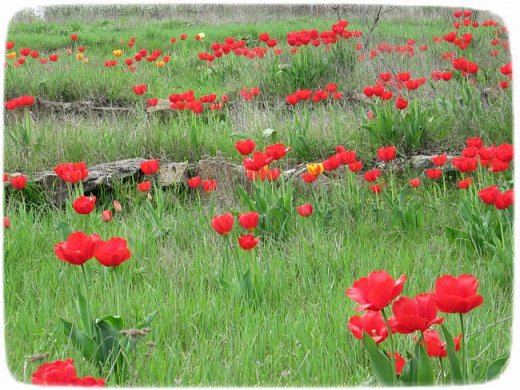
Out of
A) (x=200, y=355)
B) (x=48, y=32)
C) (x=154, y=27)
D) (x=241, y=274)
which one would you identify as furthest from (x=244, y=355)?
(x=154, y=27)

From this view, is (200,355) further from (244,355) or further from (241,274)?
(241,274)

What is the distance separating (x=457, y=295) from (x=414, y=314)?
6cm

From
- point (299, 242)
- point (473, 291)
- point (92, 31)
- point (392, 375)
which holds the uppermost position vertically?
point (92, 31)

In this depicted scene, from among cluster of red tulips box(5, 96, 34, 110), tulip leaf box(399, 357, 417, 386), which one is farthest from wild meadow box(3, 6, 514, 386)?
cluster of red tulips box(5, 96, 34, 110)

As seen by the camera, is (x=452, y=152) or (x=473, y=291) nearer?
(x=473, y=291)

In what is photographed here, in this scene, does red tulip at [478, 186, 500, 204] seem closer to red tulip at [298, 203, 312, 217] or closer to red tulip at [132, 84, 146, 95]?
red tulip at [298, 203, 312, 217]

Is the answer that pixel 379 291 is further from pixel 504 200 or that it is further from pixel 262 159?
pixel 262 159

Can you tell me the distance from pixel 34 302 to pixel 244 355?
568 millimetres

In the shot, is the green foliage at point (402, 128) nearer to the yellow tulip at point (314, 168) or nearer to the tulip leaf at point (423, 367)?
the yellow tulip at point (314, 168)

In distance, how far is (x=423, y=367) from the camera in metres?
0.99

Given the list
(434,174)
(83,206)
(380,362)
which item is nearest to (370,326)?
(380,362)

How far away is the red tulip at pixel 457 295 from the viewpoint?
0.93m

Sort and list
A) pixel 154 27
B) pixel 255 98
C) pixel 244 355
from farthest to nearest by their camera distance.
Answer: pixel 255 98, pixel 154 27, pixel 244 355

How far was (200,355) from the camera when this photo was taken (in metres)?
1.32
